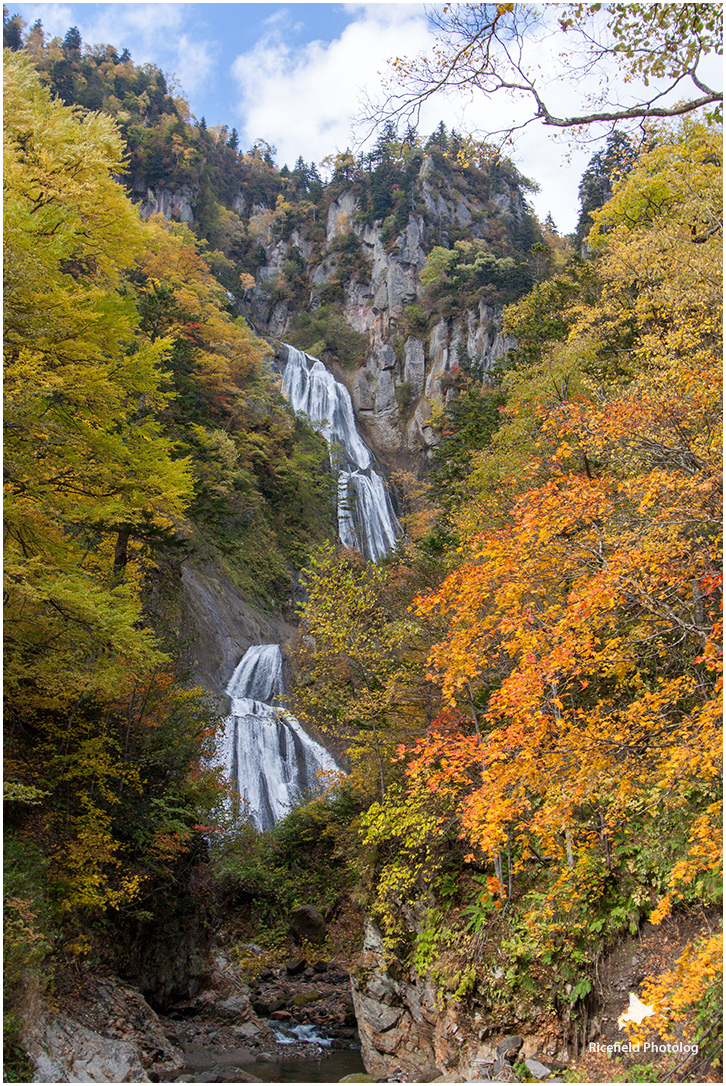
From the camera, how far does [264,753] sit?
1962 cm

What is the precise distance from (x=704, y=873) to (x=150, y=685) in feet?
29.4

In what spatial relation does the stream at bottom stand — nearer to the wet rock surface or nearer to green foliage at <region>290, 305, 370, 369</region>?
the wet rock surface

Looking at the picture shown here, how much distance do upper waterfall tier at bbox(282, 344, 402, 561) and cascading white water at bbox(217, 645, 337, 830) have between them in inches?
576

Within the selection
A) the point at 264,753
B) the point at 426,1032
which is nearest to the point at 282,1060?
the point at 426,1032

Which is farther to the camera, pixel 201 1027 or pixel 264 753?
pixel 264 753

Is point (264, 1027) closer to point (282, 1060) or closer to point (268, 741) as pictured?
point (282, 1060)

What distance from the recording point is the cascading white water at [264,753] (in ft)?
61.0

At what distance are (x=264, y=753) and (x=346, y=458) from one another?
24.6 meters

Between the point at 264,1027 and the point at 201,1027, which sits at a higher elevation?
the point at 201,1027

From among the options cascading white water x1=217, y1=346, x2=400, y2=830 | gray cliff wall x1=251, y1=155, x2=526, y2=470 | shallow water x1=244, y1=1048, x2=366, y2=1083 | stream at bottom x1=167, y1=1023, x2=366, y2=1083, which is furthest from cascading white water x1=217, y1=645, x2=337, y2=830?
gray cliff wall x1=251, y1=155, x2=526, y2=470

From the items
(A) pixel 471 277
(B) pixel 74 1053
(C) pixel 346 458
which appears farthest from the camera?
(A) pixel 471 277

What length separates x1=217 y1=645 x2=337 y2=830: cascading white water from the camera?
1858 cm

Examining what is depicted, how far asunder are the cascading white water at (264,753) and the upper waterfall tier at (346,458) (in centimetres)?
1464

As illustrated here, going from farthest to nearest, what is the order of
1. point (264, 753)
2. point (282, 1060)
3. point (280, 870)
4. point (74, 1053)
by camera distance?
point (264, 753)
point (280, 870)
point (282, 1060)
point (74, 1053)
